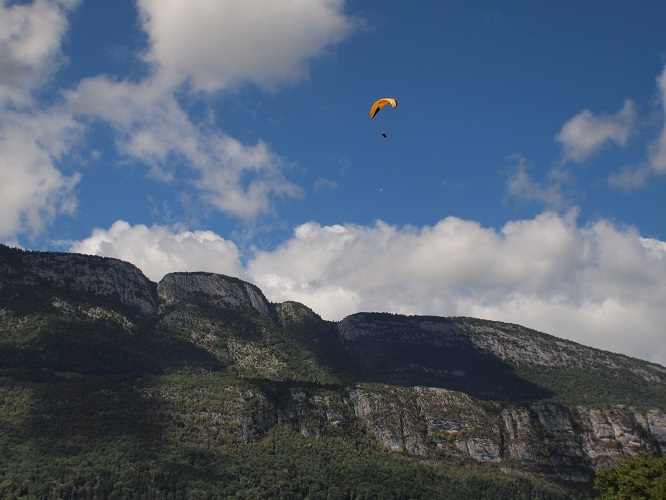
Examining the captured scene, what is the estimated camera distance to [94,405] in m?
172

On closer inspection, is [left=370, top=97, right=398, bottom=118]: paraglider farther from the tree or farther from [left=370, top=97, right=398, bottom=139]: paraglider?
the tree

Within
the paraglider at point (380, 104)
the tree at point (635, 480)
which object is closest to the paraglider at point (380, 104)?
the paraglider at point (380, 104)

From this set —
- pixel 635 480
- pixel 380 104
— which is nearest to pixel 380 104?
pixel 380 104

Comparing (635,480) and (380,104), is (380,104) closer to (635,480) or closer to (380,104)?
(380,104)

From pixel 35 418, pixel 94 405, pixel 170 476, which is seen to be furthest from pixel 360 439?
pixel 35 418

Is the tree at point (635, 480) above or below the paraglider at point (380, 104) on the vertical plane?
below

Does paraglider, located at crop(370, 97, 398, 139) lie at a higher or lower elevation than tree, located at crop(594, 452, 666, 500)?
higher

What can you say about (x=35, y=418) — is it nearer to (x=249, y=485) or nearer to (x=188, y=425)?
(x=188, y=425)

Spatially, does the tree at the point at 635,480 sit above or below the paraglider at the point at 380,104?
below

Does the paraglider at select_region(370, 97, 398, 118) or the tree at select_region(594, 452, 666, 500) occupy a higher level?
the paraglider at select_region(370, 97, 398, 118)

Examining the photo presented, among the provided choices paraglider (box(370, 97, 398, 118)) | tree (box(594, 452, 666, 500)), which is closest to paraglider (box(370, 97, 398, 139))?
paraglider (box(370, 97, 398, 118))

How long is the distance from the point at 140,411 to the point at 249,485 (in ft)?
138

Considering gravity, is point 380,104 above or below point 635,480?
above

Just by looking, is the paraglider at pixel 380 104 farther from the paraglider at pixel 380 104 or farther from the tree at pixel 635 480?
the tree at pixel 635 480
